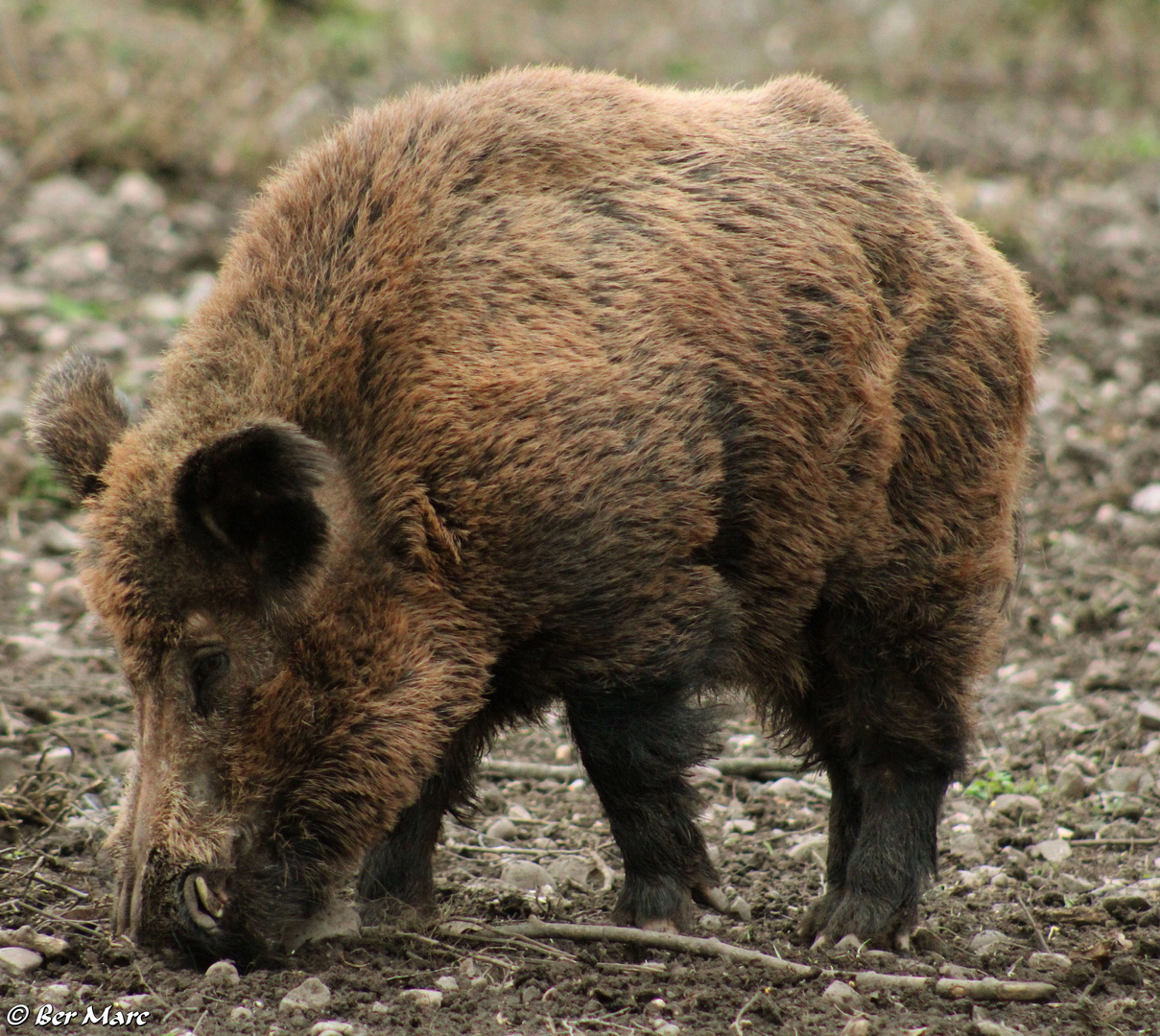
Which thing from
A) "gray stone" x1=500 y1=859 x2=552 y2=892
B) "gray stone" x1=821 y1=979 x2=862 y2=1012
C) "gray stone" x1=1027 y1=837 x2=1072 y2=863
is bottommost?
"gray stone" x1=821 y1=979 x2=862 y2=1012

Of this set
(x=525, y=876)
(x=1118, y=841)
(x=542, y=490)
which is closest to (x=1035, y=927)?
(x=1118, y=841)

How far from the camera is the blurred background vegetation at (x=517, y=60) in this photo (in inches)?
495

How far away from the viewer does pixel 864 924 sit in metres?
5.13

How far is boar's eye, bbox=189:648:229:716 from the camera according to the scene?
4434 millimetres

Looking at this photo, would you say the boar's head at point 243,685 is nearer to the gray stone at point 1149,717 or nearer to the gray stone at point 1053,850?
the gray stone at point 1053,850

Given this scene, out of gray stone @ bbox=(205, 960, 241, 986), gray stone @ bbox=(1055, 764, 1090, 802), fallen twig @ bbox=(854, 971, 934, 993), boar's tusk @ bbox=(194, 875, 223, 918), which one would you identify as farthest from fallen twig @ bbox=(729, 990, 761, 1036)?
gray stone @ bbox=(1055, 764, 1090, 802)

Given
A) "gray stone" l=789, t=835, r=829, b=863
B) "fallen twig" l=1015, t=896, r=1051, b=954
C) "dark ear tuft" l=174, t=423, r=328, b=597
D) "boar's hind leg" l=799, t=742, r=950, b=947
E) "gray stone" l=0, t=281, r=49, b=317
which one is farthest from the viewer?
"gray stone" l=0, t=281, r=49, b=317

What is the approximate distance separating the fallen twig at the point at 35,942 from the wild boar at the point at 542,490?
23cm

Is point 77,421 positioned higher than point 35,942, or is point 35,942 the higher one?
point 77,421

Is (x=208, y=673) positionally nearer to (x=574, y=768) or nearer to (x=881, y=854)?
(x=881, y=854)

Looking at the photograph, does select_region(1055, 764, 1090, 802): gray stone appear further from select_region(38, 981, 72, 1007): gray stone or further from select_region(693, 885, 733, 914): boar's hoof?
select_region(38, 981, 72, 1007): gray stone

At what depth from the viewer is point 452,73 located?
634 inches

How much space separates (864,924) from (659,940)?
34.3 inches

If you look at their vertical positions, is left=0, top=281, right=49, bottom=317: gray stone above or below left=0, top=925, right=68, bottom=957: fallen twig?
above
